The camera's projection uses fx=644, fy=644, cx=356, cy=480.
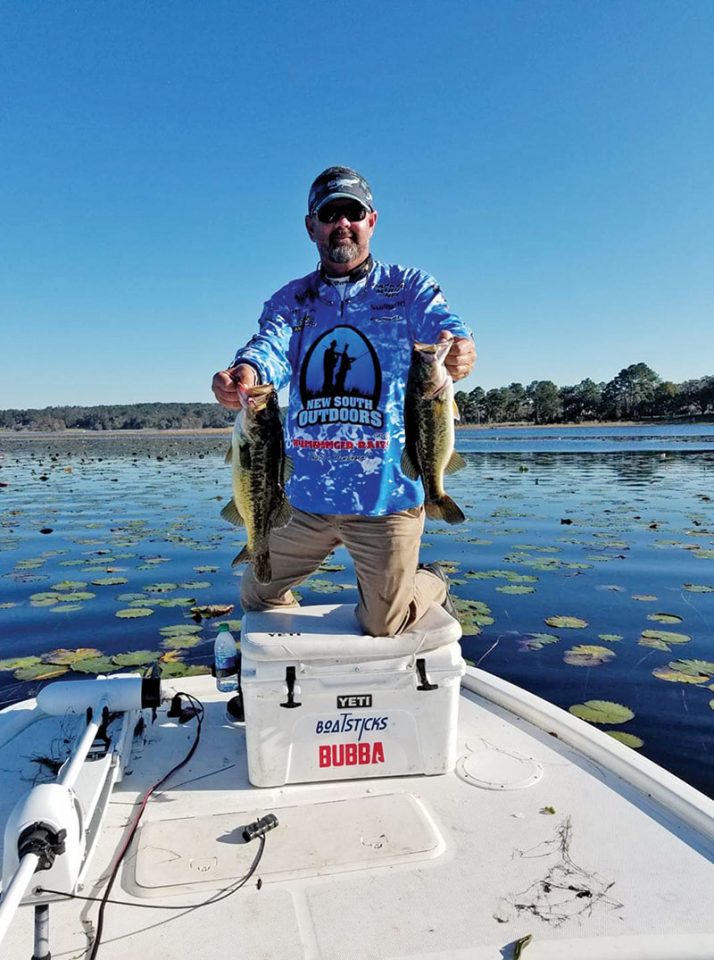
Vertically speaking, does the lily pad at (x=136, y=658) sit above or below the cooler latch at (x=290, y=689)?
below

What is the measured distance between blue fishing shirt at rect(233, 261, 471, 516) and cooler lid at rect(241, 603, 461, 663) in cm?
61

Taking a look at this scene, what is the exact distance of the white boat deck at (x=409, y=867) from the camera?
216 cm

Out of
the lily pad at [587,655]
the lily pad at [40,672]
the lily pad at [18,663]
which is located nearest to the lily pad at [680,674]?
the lily pad at [587,655]

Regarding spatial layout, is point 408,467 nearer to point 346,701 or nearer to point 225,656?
point 346,701

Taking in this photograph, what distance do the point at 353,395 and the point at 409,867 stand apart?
7.33ft

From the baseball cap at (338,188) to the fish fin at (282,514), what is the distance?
1.62 meters

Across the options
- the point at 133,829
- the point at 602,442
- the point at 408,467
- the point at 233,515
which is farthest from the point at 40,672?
the point at 602,442

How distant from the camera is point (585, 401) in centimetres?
11619

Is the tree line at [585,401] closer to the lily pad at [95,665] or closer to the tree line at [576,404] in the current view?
the tree line at [576,404]

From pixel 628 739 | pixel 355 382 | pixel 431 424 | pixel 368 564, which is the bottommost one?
pixel 628 739

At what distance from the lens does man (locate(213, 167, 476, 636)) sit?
3.46m

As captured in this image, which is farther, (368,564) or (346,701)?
(368,564)

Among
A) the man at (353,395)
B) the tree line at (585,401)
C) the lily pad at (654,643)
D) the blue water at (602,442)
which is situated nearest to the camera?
the man at (353,395)

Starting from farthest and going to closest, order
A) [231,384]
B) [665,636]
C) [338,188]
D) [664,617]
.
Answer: [664,617] < [665,636] < [338,188] < [231,384]
